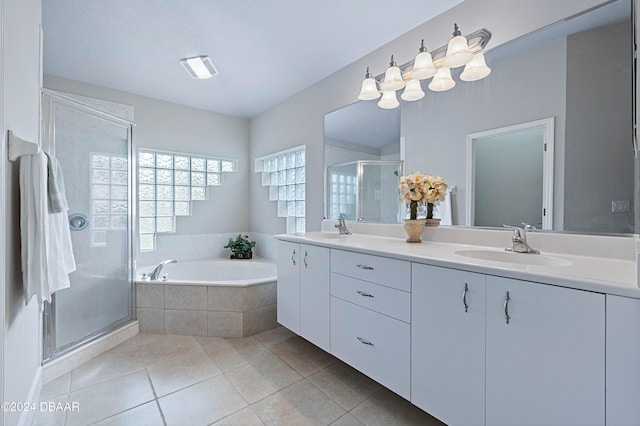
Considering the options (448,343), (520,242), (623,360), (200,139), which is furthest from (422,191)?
(200,139)

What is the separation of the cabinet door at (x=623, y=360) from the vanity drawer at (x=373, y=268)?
656mm

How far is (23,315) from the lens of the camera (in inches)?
53.9

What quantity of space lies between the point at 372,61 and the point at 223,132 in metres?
2.25

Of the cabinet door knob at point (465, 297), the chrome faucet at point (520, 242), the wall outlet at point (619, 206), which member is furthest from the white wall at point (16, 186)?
the wall outlet at point (619, 206)

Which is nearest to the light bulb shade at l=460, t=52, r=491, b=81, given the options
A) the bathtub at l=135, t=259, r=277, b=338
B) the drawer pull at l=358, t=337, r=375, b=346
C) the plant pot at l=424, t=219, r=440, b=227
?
the plant pot at l=424, t=219, r=440, b=227

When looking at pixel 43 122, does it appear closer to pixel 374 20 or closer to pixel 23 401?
pixel 23 401

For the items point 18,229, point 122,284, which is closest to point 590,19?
point 18,229

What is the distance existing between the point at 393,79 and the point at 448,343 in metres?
1.71

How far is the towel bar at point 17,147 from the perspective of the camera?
3.87 ft

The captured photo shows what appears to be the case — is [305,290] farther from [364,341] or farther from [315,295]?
[364,341]

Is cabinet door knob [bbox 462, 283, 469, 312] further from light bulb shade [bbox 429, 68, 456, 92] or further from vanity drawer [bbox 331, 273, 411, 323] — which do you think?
light bulb shade [bbox 429, 68, 456, 92]

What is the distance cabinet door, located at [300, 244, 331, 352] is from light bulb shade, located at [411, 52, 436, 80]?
51.0 inches

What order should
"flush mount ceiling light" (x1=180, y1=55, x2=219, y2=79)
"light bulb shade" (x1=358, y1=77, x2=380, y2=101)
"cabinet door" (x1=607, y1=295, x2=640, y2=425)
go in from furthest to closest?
"flush mount ceiling light" (x1=180, y1=55, x2=219, y2=79) < "light bulb shade" (x1=358, y1=77, x2=380, y2=101) < "cabinet door" (x1=607, y1=295, x2=640, y2=425)

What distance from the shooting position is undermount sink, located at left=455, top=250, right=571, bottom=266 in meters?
1.22
